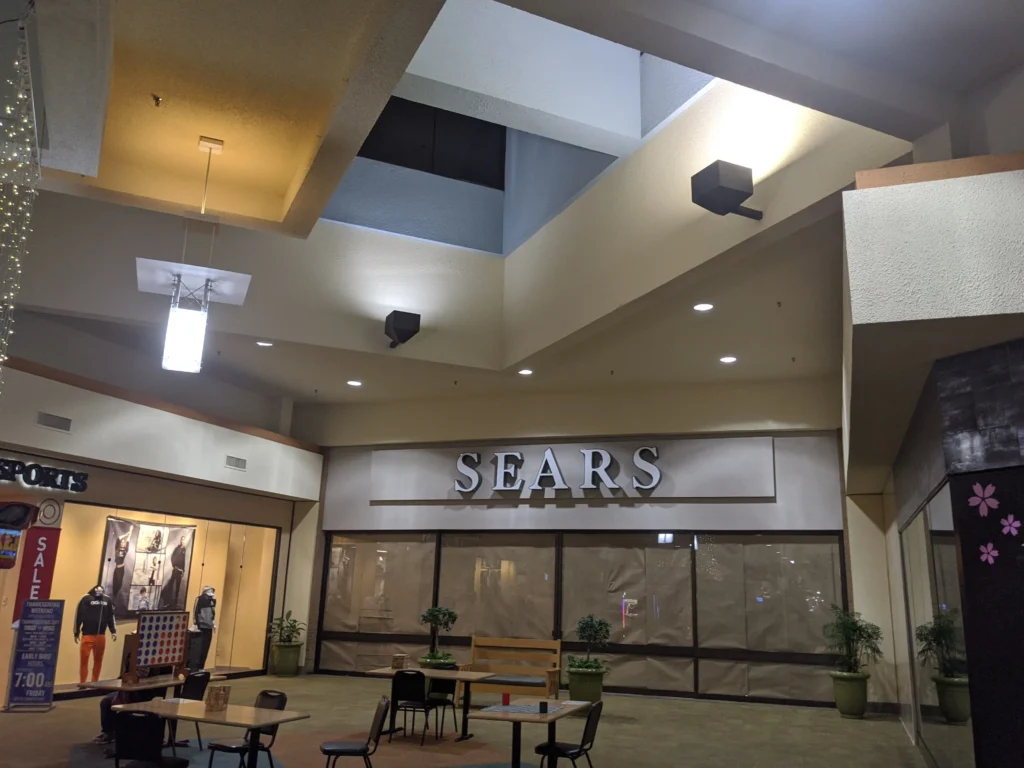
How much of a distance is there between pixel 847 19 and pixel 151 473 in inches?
364

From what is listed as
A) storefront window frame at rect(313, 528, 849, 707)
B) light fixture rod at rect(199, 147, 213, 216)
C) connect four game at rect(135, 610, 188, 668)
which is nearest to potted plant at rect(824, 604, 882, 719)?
storefront window frame at rect(313, 528, 849, 707)

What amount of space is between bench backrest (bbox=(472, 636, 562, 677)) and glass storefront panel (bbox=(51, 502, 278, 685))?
156 inches

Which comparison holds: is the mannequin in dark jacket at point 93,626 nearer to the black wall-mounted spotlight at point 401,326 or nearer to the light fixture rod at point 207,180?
the black wall-mounted spotlight at point 401,326

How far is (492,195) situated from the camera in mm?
11234

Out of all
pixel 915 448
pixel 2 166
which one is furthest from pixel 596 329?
pixel 2 166

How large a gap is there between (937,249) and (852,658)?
7255 millimetres

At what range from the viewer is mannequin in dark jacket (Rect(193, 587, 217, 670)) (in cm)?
1214

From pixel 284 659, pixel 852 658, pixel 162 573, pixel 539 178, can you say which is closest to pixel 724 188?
pixel 539 178

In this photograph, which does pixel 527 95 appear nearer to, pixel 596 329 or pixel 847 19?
pixel 596 329

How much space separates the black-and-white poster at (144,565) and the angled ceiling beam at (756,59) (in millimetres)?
9581

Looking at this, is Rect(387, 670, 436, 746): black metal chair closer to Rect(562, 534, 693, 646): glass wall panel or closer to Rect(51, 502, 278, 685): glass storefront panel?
Rect(562, 534, 693, 646): glass wall panel

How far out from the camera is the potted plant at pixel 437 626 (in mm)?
8906

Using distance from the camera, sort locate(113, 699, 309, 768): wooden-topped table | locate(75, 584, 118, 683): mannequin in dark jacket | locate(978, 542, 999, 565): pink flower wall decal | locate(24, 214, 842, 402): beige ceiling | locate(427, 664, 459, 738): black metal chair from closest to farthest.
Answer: locate(978, 542, 999, 565): pink flower wall decal, locate(113, 699, 309, 768): wooden-topped table, locate(24, 214, 842, 402): beige ceiling, locate(427, 664, 459, 738): black metal chair, locate(75, 584, 118, 683): mannequin in dark jacket

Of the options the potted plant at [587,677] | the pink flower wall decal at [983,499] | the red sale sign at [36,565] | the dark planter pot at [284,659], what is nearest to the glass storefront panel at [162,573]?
the dark planter pot at [284,659]
